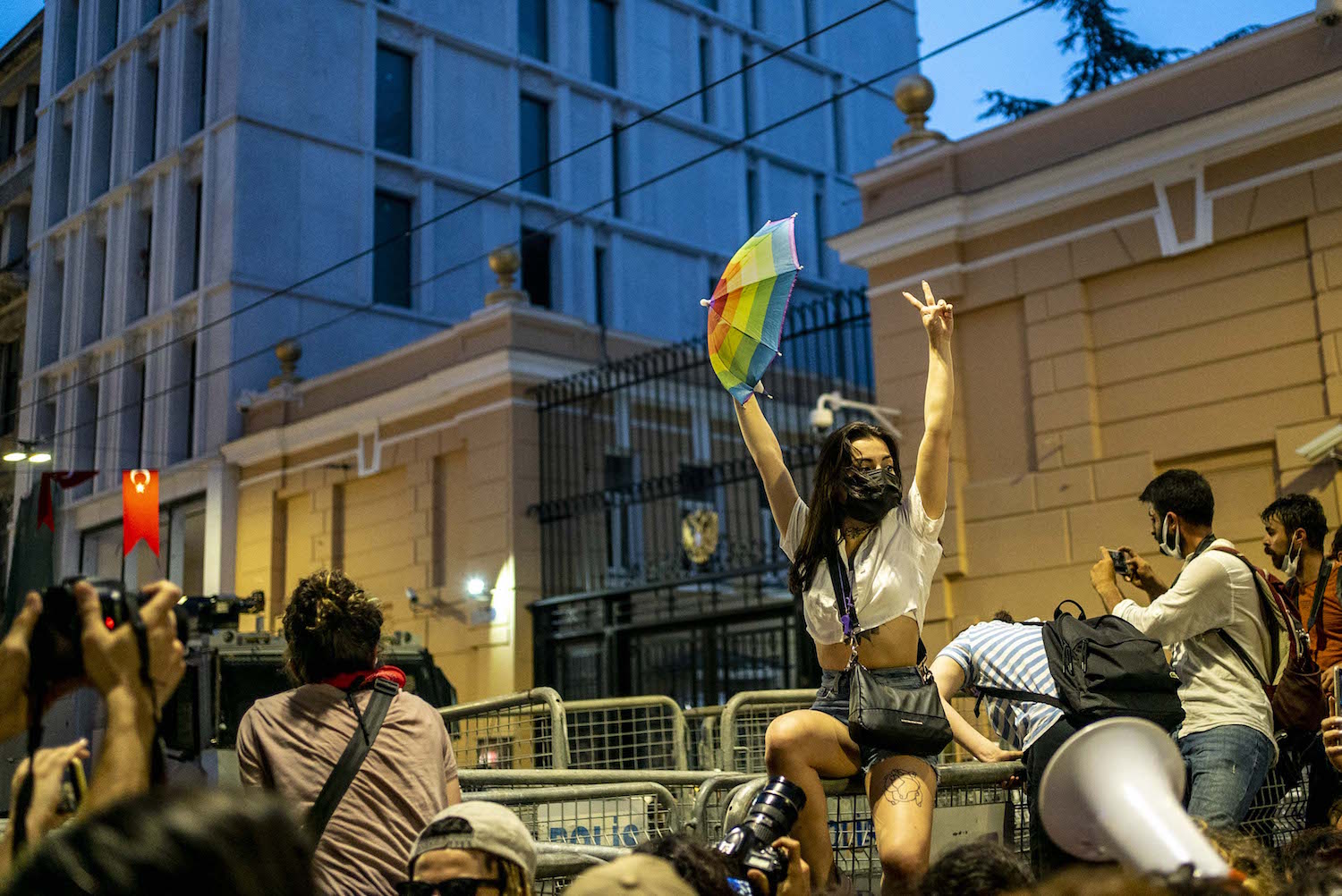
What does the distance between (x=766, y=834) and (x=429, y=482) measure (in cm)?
1474

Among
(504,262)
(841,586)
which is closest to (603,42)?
(504,262)

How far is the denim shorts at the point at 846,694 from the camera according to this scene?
4.09 metres

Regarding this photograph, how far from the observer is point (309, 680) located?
13.6 feet

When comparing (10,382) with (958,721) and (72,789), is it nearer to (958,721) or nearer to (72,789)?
(958,721)

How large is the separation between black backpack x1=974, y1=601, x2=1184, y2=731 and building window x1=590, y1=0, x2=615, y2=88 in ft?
79.7

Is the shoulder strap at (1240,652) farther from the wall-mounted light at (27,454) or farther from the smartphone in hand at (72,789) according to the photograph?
the wall-mounted light at (27,454)

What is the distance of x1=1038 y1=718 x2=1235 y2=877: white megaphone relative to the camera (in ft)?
9.59

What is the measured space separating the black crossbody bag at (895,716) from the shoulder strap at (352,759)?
4.27 ft

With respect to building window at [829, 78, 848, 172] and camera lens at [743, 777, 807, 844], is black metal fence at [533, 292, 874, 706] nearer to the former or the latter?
camera lens at [743, 777, 807, 844]

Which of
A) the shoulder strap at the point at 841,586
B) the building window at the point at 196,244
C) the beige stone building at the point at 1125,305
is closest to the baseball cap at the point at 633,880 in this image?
the shoulder strap at the point at 841,586

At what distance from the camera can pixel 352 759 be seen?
3875 mm

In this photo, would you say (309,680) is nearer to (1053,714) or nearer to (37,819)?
(37,819)

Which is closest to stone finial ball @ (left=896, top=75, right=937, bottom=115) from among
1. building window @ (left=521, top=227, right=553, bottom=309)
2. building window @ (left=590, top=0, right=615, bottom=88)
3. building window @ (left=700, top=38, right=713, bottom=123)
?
building window @ (left=521, top=227, right=553, bottom=309)

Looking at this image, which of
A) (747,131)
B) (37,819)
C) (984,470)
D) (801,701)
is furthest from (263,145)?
(37,819)
